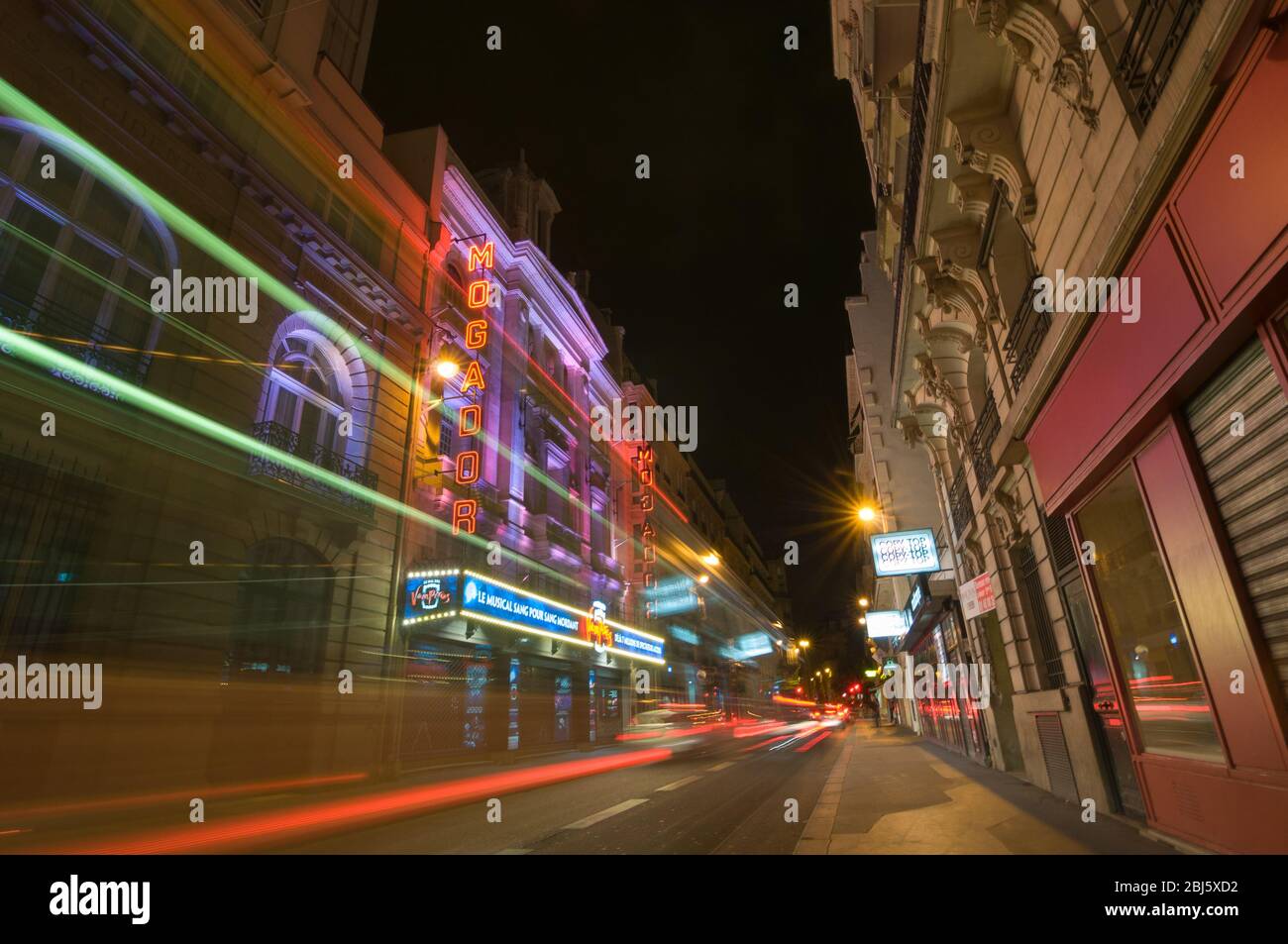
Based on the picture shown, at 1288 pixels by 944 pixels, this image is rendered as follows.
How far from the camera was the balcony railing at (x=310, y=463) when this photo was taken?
12.8m

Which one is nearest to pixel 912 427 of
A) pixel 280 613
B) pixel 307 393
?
pixel 307 393

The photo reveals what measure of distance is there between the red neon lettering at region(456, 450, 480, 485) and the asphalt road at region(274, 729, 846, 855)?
9065 mm

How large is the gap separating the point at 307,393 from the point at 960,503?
16.5 metres

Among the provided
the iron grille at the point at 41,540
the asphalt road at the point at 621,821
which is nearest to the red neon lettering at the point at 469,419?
the iron grille at the point at 41,540

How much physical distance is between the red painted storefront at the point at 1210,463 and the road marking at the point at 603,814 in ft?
20.8

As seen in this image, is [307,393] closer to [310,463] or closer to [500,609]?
[310,463]

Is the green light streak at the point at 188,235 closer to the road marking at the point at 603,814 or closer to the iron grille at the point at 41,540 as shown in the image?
the iron grille at the point at 41,540

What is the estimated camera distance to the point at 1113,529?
22.1ft

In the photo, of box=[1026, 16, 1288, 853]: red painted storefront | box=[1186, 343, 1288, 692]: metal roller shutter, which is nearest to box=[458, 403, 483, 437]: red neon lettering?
box=[1026, 16, 1288, 853]: red painted storefront

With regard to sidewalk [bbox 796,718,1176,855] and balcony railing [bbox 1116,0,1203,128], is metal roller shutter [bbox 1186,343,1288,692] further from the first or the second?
sidewalk [bbox 796,718,1176,855]

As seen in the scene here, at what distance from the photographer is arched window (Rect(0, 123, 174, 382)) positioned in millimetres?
9375

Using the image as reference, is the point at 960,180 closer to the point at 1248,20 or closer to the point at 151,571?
the point at 1248,20

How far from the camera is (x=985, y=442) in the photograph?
443 inches
